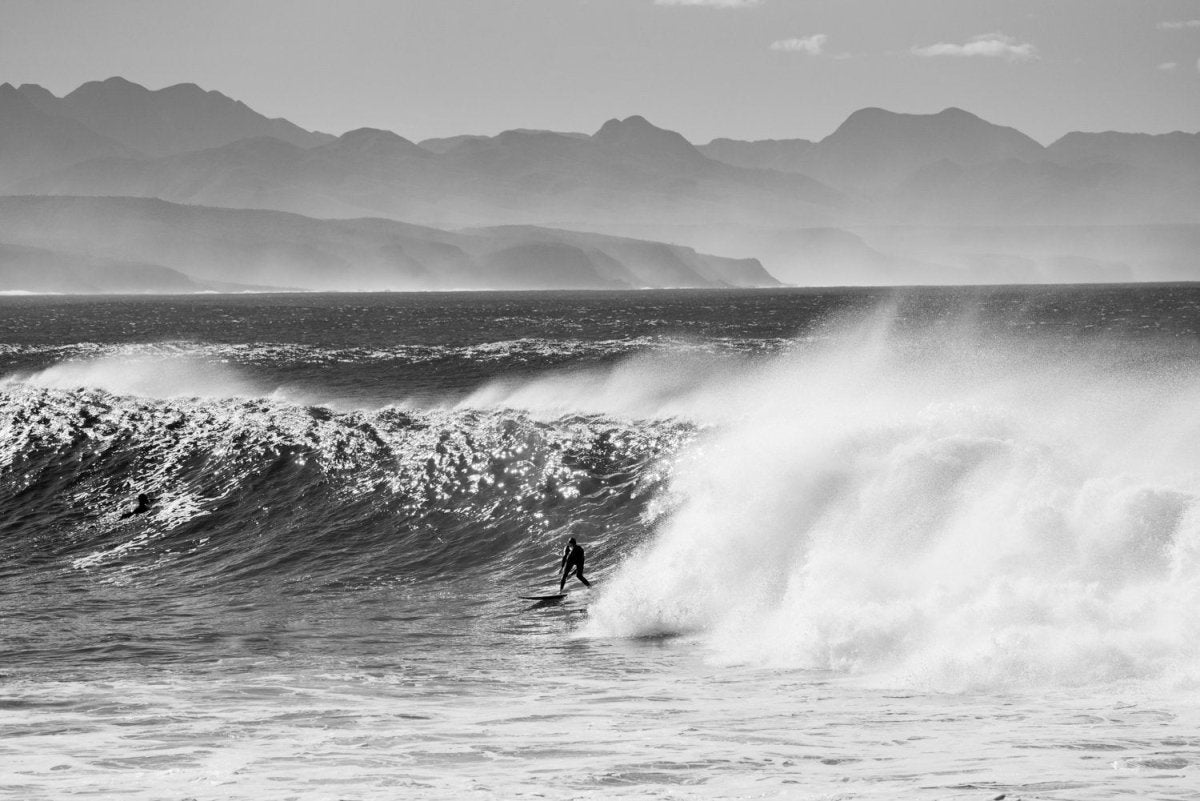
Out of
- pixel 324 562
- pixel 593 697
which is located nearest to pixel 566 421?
pixel 324 562

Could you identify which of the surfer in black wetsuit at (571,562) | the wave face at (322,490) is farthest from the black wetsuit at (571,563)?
the wave face at (322,490)

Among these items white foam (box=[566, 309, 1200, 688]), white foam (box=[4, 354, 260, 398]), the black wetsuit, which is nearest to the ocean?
white foam (box=[566, 309, 1200, 688])

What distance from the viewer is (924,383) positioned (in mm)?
43281

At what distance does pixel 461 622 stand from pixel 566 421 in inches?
655

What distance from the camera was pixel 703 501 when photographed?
24.0 meters

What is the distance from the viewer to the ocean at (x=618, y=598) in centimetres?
1239

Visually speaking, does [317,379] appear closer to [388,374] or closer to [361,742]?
[388,374]

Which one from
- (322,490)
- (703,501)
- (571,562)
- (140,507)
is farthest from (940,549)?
(140,507)

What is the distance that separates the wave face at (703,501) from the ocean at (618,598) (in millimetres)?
88

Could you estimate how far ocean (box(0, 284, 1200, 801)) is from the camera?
12391mm

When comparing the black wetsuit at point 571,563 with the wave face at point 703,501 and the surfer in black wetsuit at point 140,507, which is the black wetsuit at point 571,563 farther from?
the surfer in black wetsuit at point 140,507

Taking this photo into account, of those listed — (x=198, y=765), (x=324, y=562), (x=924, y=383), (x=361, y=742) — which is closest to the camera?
(x=198, y=765)

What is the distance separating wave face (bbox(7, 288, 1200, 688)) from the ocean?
88mm

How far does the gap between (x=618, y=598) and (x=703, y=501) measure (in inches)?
167
